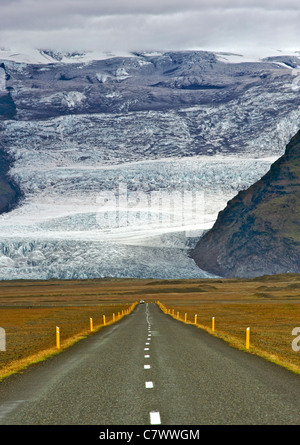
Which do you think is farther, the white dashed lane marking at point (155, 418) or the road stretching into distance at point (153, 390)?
the road stretching into distance at point (153, 390)

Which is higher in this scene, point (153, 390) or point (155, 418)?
point (155, 418)

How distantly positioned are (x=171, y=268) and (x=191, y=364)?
16393 cm

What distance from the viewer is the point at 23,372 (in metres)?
18.8

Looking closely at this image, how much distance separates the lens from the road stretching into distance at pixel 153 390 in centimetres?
1109

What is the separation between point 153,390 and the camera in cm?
1423

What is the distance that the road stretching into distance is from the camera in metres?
11.1

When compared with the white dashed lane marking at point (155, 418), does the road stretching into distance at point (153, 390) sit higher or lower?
lower

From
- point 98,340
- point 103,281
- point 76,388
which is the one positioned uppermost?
point 76,388

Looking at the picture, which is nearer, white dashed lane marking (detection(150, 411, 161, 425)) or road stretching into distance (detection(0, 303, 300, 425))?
white dashed lane marking (detection(150, 411, 161, 425))

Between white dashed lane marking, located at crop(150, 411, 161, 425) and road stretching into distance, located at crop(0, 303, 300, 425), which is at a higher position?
white dashed lane marking, located at crop(150, 411, 161, 425)

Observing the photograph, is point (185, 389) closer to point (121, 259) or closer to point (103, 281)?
point (121, 259)

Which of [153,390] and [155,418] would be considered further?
[153,390]
